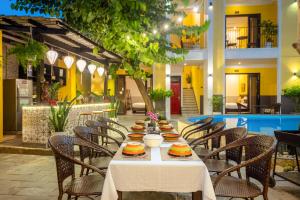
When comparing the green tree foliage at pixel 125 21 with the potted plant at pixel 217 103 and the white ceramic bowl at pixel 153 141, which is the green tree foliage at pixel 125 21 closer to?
the white ceramic bowl at pixel 153 141

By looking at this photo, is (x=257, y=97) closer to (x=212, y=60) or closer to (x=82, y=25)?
(x=212, y=60)

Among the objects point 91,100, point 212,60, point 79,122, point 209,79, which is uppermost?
point 212,60

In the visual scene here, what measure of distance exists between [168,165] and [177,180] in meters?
0.12

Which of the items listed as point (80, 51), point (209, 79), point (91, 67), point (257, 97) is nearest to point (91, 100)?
point (91, 67)

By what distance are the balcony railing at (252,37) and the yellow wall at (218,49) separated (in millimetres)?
1125

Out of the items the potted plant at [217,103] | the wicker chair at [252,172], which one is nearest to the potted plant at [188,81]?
the potted plant at [217,103]

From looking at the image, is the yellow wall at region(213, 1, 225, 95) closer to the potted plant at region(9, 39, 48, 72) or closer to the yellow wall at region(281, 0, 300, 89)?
the yellow wall at region(281, 0, 300, 89)

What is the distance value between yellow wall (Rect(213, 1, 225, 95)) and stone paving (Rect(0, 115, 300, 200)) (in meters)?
9.58

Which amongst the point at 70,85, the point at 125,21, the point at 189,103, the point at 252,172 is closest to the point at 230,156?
the point at 252,172

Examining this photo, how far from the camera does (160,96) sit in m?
13.0

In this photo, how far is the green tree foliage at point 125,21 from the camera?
3358 mm

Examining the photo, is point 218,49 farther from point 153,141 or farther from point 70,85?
point 153,141

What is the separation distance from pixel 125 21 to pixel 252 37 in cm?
1308

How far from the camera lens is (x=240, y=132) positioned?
9.86ft
